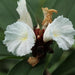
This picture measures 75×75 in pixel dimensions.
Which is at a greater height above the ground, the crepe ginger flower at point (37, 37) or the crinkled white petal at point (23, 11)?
the crinkled white petal at point (23, 11)

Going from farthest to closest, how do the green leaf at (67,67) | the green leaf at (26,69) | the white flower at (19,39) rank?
the green leaf at (67,67) → the green leaf at (26,69) → the white flower at (19,39)

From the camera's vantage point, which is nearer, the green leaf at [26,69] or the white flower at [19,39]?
the white flower at [19,39]

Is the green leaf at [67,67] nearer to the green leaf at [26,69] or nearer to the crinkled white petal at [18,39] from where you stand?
the green leaf at [26,69]

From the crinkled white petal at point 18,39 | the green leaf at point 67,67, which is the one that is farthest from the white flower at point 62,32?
the green leaf at point 67,67

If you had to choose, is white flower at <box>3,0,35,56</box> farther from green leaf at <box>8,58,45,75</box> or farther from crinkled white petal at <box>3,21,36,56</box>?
green leaf at <box>8,58,45,75</box>

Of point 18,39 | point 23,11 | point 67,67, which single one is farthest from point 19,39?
point 67,67

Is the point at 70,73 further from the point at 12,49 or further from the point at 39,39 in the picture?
the point at 12,49

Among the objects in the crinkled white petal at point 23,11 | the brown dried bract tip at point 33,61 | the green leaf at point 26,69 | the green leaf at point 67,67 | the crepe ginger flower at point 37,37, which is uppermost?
the crinkled white petal at point 23,11

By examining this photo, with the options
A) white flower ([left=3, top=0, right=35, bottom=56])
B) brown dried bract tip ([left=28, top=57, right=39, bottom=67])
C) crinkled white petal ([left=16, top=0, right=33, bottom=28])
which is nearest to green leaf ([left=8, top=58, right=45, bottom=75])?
brown dried bract tip ([left=28, top=57, right=39, bottom=67])
